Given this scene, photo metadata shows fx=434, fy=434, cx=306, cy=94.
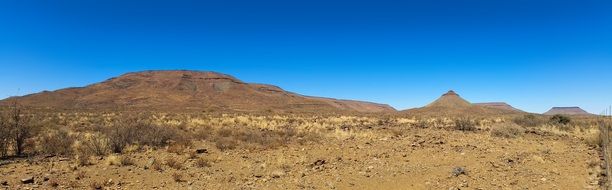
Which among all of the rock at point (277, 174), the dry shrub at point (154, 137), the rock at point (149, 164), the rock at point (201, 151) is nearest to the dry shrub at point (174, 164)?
the rock at point (149, 164)

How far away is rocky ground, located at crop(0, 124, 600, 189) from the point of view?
889cm

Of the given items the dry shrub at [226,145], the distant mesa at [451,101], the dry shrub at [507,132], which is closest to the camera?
the dry shrub at [226,145]

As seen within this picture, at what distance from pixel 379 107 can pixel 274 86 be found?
5275 centimetres

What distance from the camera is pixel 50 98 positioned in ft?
324

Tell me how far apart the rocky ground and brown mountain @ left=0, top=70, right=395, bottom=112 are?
3005 inches

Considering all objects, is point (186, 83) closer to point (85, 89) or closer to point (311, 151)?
point (85, 89)

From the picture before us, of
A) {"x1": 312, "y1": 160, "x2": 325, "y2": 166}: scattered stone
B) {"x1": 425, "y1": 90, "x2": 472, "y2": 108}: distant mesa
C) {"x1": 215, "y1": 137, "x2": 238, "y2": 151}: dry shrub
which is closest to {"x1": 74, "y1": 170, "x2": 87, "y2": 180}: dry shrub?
{"x1": 215, "y1": 137, "x2": 238, "y2": 151}: dry shrub

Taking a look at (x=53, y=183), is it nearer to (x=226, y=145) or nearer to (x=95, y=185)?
(x=95, y=185)

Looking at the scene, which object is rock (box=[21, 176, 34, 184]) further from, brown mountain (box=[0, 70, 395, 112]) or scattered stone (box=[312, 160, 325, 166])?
brown mountain (box=[0, 70, 395, 112])

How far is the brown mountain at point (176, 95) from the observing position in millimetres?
94812

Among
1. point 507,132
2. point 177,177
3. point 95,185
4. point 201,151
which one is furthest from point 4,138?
point 507,132

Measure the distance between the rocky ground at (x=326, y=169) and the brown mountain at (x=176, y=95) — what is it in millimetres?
76327

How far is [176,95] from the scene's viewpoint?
355ft

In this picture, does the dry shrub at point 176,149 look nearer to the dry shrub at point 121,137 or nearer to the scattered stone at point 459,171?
the dry shrub at point 121,137
